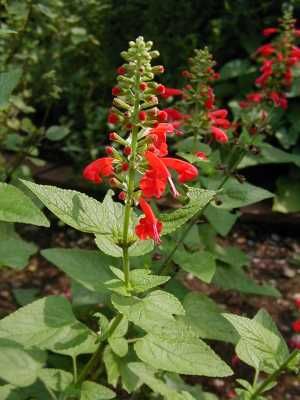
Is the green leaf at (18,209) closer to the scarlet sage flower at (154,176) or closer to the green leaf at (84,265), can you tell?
the scarlet sage flower at (154,176)

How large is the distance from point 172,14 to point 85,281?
10.8 feet

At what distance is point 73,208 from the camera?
1.71m

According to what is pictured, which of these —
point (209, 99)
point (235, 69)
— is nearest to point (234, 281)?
point (209, 99)

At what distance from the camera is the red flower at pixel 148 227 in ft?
5.52

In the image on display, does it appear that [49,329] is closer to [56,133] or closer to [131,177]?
[131,177]

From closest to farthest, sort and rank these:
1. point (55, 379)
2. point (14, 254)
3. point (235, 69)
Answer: point (55, 379), point (14, 254), point (235, 69)

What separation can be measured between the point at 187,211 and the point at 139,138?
0.26 metres

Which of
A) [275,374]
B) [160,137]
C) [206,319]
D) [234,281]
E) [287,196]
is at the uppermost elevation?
[160,137]

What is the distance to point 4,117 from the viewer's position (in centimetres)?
361

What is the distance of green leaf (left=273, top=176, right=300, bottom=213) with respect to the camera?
4.82m

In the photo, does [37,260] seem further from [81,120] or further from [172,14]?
[172,14]

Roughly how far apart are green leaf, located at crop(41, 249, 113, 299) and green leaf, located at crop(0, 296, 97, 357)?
109 millimetres

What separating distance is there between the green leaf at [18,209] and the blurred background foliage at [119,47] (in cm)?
292

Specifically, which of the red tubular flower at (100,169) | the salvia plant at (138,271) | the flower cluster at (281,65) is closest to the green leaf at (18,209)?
the salvia plant at (138,271)
